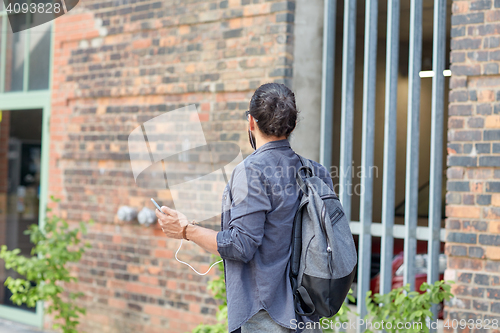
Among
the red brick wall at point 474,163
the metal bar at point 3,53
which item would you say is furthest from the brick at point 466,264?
the metal bar at point 3,53

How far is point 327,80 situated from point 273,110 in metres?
2.05

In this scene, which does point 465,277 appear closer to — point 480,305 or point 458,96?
point 480,305

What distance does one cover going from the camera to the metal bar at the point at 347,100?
4020 millimetres

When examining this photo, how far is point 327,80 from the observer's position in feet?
13.7

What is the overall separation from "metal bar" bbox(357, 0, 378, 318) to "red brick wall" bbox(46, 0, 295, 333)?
0.59 metres

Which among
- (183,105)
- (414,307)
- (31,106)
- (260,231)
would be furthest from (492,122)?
(31,106)

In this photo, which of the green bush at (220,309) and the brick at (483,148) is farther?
the green bush at (220,309)

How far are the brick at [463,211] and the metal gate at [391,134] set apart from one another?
0.72 feet

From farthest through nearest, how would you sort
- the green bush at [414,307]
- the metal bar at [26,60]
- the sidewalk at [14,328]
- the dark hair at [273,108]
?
the metal bar at [26,60], the sidewalk at [14,328], the green bush at [414,307], the dark hair at [273,108]

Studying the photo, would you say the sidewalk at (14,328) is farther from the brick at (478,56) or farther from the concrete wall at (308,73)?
the brick at (478,56)

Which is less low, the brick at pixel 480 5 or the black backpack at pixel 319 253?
the brick at pixel 480 5

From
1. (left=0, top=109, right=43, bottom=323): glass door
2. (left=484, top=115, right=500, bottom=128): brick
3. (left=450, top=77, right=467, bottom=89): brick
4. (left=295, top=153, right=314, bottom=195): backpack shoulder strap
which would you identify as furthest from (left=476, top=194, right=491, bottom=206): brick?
(left=0, top=109, right=43, bottom=323): glass door

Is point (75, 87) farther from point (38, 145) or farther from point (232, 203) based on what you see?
point (232, 203)

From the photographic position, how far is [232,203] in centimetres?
220
